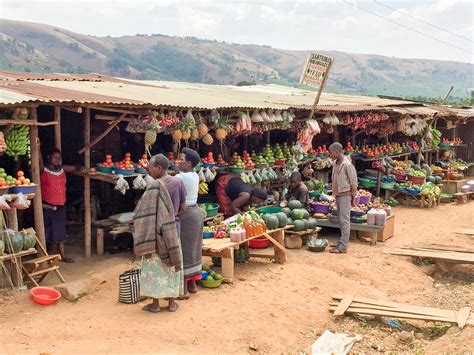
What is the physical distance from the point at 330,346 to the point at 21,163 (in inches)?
232

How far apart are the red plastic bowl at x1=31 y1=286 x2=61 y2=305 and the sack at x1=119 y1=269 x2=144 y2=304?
767mm

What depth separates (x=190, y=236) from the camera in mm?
6883

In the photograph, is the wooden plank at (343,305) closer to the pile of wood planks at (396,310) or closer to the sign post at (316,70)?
the pile of wood planks at (396,310)

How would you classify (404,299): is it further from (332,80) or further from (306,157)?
(332,80)

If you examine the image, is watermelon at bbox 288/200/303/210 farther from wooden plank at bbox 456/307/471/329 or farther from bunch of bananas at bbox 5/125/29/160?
bunch of bananas at bbox 5/125/29/160

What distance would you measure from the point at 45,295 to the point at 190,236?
1.87 m

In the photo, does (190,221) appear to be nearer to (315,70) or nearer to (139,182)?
(139,182)

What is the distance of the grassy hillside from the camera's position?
285 ft

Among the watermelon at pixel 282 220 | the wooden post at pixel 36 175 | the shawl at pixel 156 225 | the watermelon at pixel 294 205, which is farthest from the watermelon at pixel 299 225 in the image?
the wooden post at pixel 36 175

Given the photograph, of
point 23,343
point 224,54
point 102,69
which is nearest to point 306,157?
point 23,343

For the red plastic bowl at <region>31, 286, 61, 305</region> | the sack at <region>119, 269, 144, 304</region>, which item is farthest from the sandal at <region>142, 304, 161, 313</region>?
the red plastic bowl at <region>31, 286, 61, 305</region>

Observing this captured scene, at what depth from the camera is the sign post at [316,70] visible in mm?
11266

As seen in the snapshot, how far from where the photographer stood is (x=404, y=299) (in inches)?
301

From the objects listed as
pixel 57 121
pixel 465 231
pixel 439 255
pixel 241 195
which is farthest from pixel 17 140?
pixel 465 231
